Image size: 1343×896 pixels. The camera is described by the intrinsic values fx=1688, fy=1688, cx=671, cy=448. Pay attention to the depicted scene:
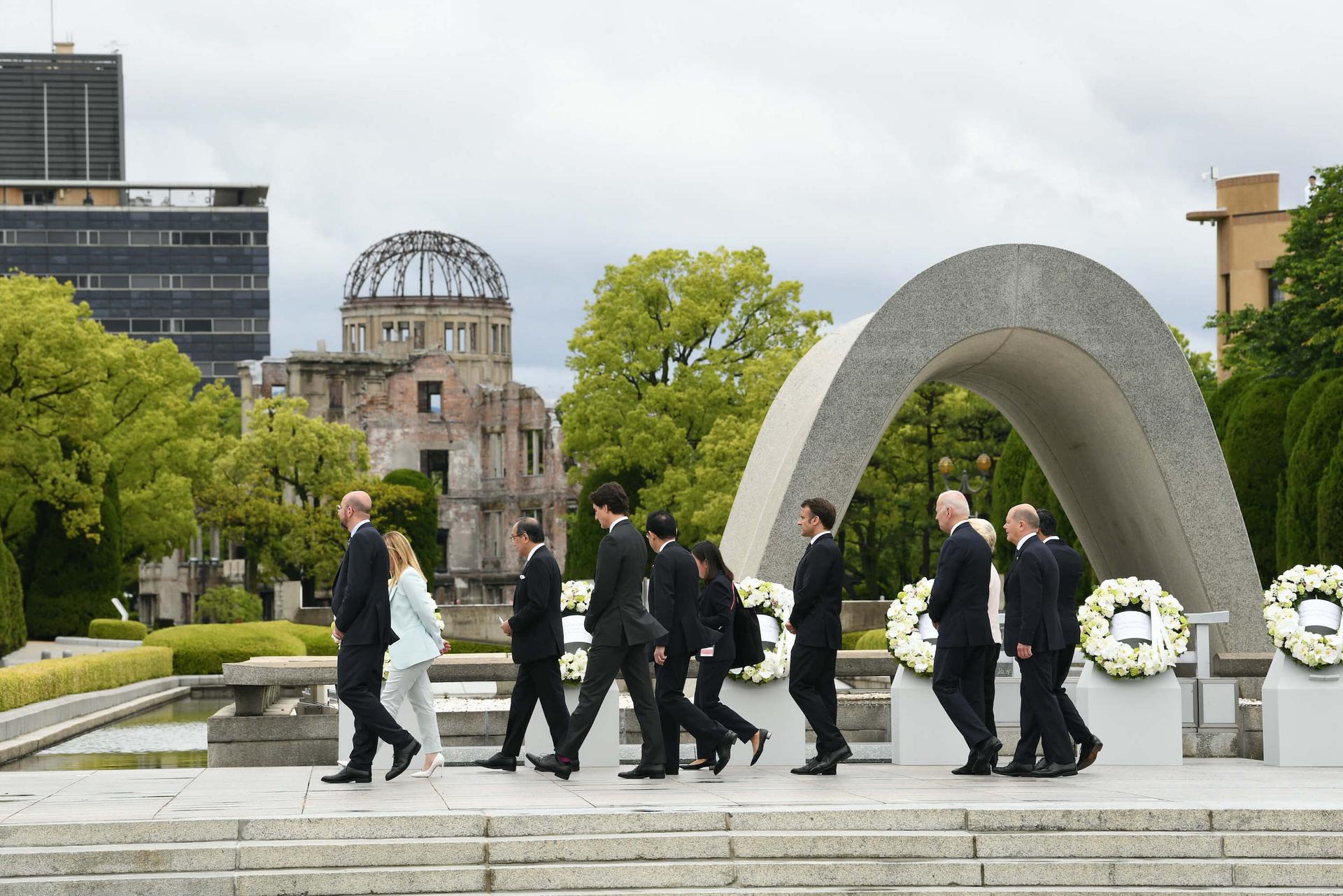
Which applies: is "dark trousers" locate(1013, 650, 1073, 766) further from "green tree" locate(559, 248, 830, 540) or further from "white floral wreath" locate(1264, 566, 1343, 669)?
"green tree" locate(559, 248, 830, 540)

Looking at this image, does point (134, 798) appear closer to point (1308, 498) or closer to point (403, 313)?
point (1308, 498)

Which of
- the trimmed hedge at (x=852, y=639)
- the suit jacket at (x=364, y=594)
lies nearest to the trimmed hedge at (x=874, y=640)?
the trimmed hedge at (x=852, y=639)

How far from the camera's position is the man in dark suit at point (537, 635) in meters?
10.7

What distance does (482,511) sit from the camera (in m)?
65.9

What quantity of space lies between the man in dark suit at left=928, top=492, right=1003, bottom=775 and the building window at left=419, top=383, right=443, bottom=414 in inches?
2202

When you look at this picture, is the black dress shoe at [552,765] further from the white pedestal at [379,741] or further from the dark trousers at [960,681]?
the dark trousers at [960,681]

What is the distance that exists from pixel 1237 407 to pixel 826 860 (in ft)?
77.9

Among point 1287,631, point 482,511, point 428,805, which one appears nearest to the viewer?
point 428,805

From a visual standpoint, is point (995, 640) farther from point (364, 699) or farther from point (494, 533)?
point (494, 533)

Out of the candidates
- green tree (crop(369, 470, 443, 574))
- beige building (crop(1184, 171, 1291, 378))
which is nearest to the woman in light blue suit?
green tree (crop(369, 470, 443, 574))

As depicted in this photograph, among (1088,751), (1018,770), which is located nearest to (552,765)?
(1018,770)

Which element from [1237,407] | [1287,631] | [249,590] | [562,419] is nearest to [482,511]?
[249,590]

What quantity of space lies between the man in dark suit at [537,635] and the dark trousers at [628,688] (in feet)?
0.95

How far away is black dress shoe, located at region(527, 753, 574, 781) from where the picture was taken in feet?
35.2
